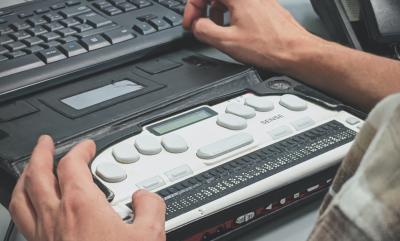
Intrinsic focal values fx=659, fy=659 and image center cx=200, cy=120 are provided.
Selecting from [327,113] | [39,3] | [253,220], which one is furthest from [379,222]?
[39,3]

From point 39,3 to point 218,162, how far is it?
1.27 ft

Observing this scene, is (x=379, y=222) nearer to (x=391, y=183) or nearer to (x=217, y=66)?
(x=391, y=183)

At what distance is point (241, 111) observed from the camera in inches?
25.4

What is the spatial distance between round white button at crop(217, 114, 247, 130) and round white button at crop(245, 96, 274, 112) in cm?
3

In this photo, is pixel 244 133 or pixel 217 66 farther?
pixel 217 66

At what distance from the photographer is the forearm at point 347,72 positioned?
28.2 inches

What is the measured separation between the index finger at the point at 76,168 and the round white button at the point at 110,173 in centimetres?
1

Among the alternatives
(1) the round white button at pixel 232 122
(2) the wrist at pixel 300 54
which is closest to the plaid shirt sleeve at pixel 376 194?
(1) the round white button at pixel 232 122

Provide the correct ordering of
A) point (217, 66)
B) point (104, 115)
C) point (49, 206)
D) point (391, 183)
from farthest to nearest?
1. point (217, 66)
2. point (104, 115)
3. point (49, 206)
4. point (391, 183)

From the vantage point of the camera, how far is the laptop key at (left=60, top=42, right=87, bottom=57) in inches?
28.7

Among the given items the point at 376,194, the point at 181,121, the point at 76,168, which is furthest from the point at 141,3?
the point at 376,194

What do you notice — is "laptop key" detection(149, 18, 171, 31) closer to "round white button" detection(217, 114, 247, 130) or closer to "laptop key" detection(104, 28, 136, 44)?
"laptop key" detection(104, 28, 136, 44)

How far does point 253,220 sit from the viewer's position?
1.83 feet

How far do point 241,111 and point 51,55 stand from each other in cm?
23
